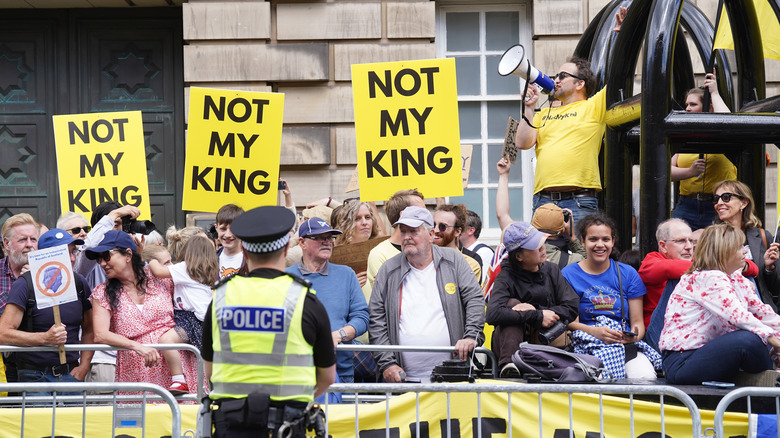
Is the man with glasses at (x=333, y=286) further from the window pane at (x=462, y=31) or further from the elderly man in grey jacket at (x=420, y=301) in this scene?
the window pane at (x=462, y=31)

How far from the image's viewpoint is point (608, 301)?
6.54 meters

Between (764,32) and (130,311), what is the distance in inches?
220

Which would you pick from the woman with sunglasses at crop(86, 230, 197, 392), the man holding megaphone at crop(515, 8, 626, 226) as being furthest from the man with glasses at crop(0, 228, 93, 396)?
the man holding megaphone at crop(515, 8, 626, 226)

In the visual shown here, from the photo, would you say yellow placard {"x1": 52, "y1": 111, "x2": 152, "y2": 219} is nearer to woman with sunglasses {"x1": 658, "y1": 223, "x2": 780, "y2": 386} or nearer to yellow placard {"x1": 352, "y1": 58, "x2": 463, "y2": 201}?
yellow placard {"x1": 352, "y1": 58, "x2": 463, "y2": 201}

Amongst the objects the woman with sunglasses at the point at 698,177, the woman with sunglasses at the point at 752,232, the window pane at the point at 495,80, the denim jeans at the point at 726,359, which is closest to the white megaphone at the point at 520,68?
the woman with sunglasses at the point at 698,177

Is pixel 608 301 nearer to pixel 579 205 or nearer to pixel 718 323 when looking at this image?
pixel 718 323

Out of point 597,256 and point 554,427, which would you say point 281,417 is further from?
point 597,256

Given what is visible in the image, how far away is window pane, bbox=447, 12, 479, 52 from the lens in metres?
12.6

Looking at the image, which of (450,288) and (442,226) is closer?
(450,288)

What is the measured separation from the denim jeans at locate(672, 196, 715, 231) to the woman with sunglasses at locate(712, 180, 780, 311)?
0.91 metres

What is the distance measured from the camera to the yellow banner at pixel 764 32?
8586mm

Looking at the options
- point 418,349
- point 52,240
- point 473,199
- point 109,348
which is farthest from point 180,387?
point 473,199

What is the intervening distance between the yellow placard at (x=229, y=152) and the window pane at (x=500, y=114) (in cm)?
418

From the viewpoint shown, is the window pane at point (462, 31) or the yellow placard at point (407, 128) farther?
the window pane at point (462, 31)
